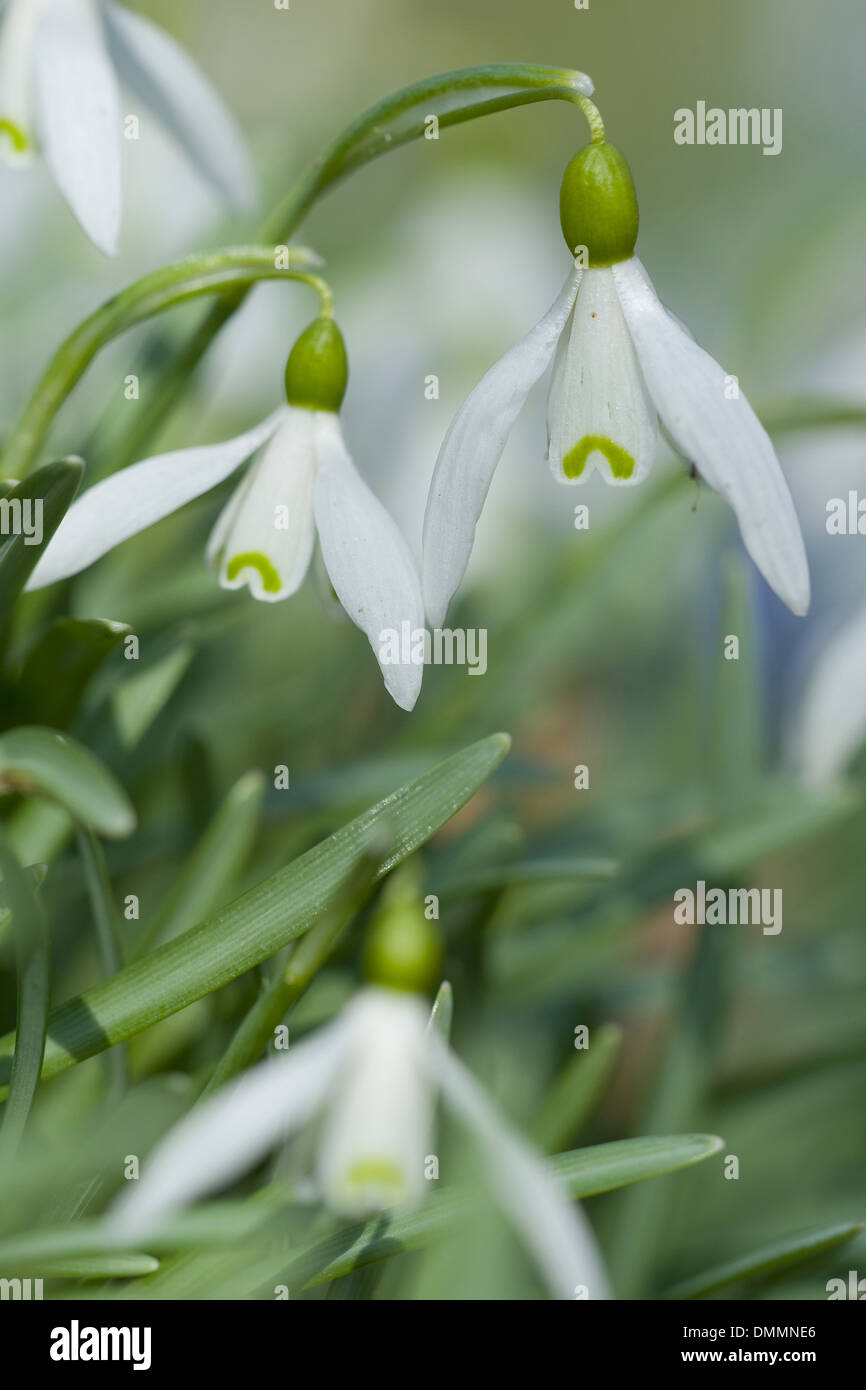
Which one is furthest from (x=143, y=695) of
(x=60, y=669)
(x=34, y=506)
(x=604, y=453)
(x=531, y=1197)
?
(x=531, y=1197)

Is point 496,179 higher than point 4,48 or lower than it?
higher

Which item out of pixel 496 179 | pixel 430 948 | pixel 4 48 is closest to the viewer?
pixel 430 948

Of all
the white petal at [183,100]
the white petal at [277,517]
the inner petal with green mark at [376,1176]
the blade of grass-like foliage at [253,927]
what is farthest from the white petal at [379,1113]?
the white petal at [183,100]

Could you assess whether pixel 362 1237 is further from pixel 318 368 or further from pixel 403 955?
pixel 318 368

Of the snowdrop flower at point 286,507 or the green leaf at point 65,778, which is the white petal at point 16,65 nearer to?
the snowdrop flower at point 286,507

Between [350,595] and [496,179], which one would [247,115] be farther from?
[350,595]

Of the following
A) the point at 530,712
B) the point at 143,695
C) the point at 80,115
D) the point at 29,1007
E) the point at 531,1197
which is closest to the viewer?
the point at 531,1197
